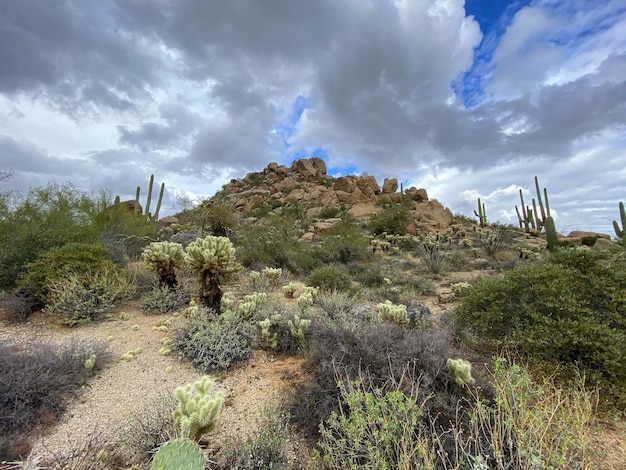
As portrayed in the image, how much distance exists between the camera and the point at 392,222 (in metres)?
18.9

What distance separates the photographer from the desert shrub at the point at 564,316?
317 cm

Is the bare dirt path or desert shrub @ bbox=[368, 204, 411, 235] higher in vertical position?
desert shrub @ bbox=[368, 204, 411, 235]

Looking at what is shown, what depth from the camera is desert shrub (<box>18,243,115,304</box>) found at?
211 inches

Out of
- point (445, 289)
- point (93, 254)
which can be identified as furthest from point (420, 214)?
point (93, 254)

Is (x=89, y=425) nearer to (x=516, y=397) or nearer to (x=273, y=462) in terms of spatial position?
(x=273, y=462)

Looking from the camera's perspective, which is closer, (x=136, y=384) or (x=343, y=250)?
(x=136, y=384)

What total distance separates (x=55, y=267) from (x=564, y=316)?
25.1 feet

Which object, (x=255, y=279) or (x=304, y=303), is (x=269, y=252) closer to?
(x=255, y=279)

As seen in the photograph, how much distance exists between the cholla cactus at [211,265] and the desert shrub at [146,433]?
2455 mm

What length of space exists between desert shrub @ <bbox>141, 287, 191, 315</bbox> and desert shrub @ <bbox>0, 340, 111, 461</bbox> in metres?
1.79

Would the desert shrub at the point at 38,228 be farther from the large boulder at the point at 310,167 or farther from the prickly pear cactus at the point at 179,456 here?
the large boulder at the point at 310,167

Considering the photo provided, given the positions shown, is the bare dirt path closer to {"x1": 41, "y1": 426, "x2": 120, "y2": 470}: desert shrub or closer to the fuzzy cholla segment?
{"x1": 41, "y1": 426, "x2": 120, "y2": 470}: desert shrub

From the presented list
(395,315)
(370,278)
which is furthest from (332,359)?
(370,278)

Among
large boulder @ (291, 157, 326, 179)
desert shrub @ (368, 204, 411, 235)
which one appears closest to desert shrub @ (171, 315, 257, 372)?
desert shrub @ (368, 204, 411, 235)
